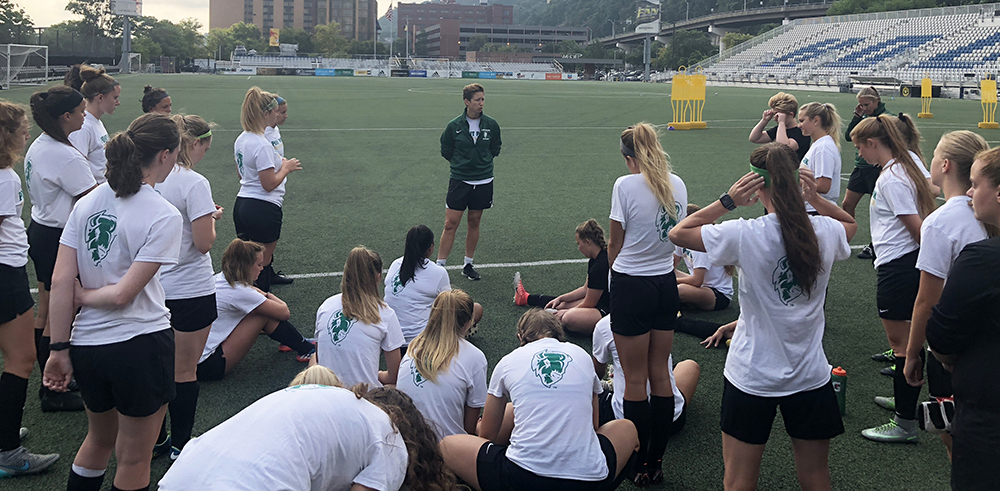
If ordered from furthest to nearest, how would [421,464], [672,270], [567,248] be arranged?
[567,248] < [672,270] < [421,464]

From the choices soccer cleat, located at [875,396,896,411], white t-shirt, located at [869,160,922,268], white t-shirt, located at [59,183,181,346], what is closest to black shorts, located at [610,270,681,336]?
white t-shirt, located at [869,160,922,268]

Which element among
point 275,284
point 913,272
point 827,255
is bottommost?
point 275,284

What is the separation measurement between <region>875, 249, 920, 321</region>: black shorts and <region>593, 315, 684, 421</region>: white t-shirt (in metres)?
1.43

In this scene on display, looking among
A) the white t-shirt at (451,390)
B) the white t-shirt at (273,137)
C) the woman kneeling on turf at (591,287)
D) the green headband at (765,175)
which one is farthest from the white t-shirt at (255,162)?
the green headband at (765,175)

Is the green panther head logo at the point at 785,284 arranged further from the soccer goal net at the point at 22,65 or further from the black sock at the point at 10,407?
the soccer goal net at the point at 22,65

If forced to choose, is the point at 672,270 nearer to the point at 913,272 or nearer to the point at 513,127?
the point at 913,272

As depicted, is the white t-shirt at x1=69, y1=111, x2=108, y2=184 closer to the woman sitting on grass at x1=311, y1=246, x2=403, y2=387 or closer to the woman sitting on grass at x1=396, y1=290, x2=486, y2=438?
the woman sitting on grass at x1=311, y1=246, x2=403, y2=387

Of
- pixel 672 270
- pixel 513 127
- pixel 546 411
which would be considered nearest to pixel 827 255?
pixel 672 270

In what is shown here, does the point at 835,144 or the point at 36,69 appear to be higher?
the point at 36,69

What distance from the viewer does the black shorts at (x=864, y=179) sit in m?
7.80

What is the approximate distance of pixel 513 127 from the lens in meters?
22.0

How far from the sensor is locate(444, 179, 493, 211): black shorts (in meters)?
7.62

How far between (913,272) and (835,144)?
1980mm

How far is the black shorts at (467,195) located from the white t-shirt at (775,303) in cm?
484
